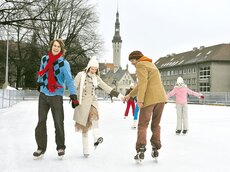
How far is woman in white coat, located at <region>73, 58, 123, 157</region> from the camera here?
4988 mm

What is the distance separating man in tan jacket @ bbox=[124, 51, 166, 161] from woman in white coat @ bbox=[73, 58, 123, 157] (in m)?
0.71

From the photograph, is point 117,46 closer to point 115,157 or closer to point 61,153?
point 115,157

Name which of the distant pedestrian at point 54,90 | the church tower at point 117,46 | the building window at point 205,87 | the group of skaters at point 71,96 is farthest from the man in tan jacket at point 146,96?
the church tower at point 117,46

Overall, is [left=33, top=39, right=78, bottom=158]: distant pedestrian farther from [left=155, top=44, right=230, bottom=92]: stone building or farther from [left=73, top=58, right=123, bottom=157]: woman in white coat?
[left=155, top=44, right=230, bottom=92]: stone building

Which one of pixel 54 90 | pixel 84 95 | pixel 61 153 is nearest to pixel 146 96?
pixel 84 95

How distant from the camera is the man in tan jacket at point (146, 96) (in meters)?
4.64

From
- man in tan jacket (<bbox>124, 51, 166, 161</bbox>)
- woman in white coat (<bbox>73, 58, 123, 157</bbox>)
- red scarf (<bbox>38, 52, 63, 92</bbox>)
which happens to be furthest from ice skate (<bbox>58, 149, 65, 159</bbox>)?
man in tan jacket (<bbox>124, 51, 166, 161</bbox>)

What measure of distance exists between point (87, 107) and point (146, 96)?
933 millimetres

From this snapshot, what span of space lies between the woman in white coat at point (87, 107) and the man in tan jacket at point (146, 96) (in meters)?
0.71

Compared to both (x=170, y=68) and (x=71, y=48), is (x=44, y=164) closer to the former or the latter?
(x=71, y=48)

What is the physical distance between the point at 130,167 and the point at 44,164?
1.16 meters

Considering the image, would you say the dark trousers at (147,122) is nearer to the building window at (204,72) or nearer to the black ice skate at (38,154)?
the black ice skate at (38,154)

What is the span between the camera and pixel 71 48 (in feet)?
113

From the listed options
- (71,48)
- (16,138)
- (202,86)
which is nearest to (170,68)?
(202,86)
